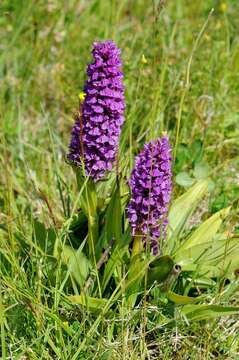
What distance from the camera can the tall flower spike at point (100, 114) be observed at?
6.80ft

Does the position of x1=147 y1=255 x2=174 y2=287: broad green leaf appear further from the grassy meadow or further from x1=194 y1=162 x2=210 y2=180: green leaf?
x1=194 y1=162 x2=210 y2=180: green leaf

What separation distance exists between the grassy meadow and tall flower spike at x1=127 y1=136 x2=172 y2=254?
0.21 metres

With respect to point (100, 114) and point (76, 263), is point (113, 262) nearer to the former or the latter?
point (76, 263)

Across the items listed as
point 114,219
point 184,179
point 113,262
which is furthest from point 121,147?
point 113,262

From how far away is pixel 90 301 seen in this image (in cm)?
213

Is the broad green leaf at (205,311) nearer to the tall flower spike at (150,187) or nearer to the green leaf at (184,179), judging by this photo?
the tall flower spike at (150,187)

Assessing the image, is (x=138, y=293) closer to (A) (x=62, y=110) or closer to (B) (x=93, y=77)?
(B) (x=93, y=77)

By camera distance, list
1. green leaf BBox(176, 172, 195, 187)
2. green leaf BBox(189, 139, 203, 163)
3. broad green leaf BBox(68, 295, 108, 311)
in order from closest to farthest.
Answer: broad green leaf BBox(68, 295, 108, 311) → green leaf BBox(176, 172, 195, 187) → green leaf BBox(189, 139, 203, 163)

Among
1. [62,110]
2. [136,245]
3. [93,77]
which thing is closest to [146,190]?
[136,245]

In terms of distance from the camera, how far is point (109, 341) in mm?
2100

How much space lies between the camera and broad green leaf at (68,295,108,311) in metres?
2.10

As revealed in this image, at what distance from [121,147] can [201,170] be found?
1.26ft

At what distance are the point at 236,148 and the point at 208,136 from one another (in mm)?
152

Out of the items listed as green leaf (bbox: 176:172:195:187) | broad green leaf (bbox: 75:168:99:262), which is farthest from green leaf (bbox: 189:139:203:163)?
broad green leaf (bbox: 75:168:99:262)
